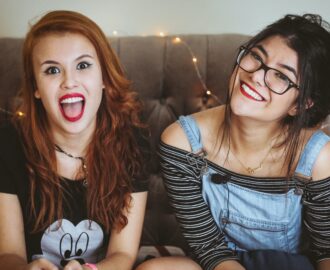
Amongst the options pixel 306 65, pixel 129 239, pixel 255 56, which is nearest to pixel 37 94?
pixel 129 239

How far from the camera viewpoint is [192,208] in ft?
3.72

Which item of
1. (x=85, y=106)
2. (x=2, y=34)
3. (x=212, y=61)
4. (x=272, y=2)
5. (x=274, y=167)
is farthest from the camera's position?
(x=2, y=34)

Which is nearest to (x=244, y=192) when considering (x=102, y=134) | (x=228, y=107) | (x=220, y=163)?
(x=220, y=163)

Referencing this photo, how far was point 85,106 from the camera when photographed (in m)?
1.02

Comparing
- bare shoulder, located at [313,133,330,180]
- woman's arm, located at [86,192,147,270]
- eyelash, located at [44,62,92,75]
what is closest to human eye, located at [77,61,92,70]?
eyelash, located at [44,62,92,75]

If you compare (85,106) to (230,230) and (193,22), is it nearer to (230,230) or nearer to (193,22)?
(230,230)

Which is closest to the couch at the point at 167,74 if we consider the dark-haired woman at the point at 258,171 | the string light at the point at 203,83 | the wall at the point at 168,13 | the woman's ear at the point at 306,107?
the string light at the point at 203,83

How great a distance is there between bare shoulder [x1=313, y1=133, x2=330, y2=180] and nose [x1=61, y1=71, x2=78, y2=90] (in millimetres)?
642

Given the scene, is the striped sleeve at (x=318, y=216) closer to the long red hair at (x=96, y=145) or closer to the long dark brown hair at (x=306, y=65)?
the long dark brown hair at (x=306, y=65)

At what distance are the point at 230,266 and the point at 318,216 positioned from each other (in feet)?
0.88

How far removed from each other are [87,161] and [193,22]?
74 centimetres

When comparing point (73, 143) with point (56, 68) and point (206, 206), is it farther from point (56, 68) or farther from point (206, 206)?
point (206, 206)

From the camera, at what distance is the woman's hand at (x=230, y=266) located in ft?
3.58

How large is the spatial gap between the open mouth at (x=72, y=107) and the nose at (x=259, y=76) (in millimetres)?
422
